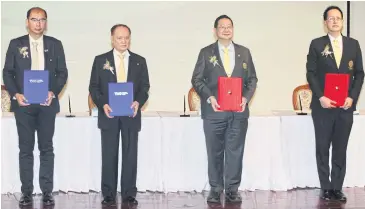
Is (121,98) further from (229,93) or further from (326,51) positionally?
(326,51)

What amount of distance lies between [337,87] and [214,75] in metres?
0.98

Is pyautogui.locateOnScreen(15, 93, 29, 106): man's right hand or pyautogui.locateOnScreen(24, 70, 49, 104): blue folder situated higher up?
pyautogui.locateOnScreen(24, 70, 49, 104): blue folder

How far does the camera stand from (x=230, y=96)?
4.73 m

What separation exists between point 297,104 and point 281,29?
5.68 ft

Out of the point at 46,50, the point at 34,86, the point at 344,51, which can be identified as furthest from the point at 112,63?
the point at 344,51

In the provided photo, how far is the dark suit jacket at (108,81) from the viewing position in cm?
480

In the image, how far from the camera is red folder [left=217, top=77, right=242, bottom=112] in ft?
15.5

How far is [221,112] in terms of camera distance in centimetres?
481

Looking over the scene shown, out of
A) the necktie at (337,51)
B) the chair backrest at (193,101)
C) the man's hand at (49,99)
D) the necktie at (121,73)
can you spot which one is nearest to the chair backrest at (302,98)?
the chair backrest at (193,101)

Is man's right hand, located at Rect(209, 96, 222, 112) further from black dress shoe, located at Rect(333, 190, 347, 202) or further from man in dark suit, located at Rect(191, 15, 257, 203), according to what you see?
black dress shoe, located at Rect(333, 190, 347, 202)

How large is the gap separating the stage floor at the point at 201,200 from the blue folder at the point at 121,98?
30.2 inches

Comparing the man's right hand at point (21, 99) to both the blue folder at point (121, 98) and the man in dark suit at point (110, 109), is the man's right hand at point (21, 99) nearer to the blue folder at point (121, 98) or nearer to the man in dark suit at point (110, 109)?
the man in dark suit at point (110, 109)

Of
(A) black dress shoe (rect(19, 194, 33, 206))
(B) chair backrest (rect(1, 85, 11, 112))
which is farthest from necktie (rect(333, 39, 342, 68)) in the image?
(B) chair backrest (rect(1, 85, 11, 112))

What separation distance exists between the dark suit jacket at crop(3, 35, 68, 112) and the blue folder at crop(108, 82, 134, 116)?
42 cm
